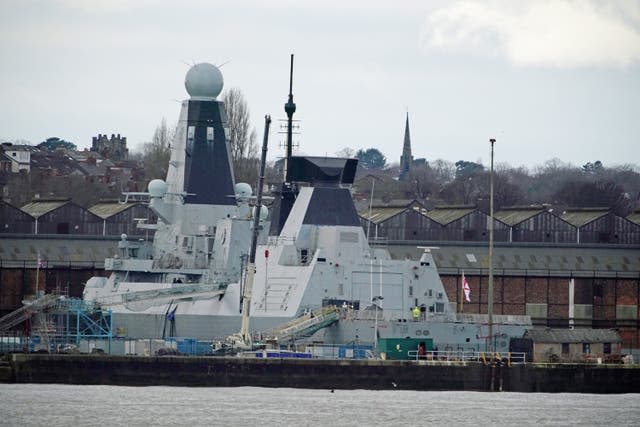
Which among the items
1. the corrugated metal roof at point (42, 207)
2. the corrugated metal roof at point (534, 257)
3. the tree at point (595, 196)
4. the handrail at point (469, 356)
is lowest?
the handrail at point (469, 356)

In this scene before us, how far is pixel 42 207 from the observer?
123 metres

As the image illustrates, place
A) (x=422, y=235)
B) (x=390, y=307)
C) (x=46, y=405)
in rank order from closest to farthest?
(x=46, y=405)
(x=390, y=307)
(x=422, y=235)

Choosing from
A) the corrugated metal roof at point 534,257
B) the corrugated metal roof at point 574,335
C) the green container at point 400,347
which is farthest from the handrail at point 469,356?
the corrugated metal roof at point 534,257

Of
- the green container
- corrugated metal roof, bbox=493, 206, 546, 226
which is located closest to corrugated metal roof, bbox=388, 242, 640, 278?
corrugated metal roof, bbox=493, 206, 546, 226

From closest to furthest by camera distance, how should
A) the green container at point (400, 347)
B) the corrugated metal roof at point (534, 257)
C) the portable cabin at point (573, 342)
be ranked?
the green container at point (400, 347) → the portable cabin at point (573, 342) → the corrugated metal roof at point (534, 257)

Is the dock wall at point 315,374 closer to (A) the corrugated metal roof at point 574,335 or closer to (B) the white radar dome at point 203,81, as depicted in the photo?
(A) the corrugated metal roof at point 574,335

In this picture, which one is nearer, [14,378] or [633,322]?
[14,378]

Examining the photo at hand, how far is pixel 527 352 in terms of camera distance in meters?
78.8

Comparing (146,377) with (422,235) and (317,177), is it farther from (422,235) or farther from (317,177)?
(422,235)

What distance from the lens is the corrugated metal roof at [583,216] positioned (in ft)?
398

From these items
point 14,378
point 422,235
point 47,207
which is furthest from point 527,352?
point 47,207

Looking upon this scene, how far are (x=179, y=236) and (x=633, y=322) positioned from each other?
2945 centimetres

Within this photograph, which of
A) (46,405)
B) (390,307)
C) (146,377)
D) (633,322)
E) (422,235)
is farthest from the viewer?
(422,235)

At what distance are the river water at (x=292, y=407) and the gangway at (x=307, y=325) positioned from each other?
3747 mm
